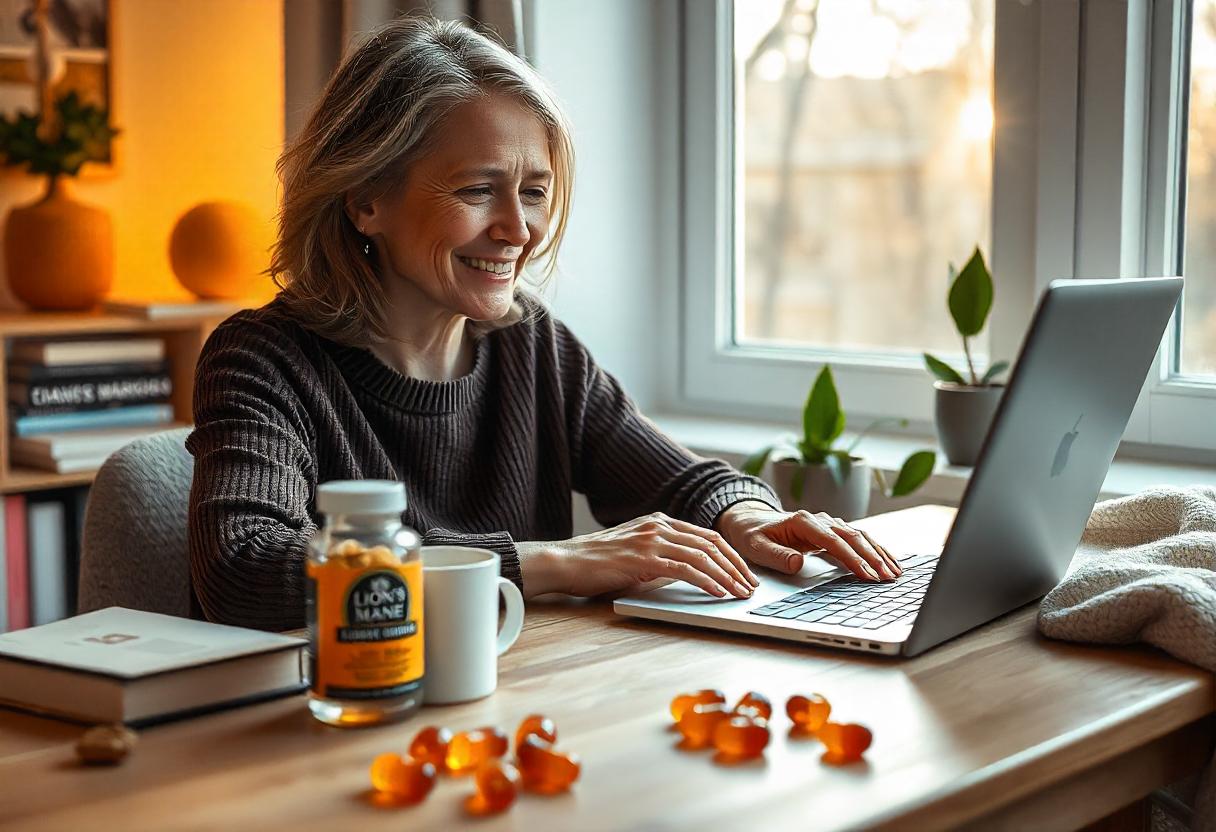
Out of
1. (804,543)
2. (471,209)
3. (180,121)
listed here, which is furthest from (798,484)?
(180,121)

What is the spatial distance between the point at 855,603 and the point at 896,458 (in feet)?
3.31

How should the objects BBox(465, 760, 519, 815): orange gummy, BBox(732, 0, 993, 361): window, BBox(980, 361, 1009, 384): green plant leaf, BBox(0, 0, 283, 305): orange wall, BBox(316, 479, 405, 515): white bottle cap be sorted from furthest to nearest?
BBox(0, 0, 283, 305): orange wall
BBox(732, 0, 993, 361): window
BBox(980, 361, 1009, 384): green plant leaf
BBox(316, 479, 405, 515): white bottle cap
BBox(465, 760, 519, 815): orange gummy

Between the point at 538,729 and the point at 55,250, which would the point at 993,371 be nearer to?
the point at 538,729

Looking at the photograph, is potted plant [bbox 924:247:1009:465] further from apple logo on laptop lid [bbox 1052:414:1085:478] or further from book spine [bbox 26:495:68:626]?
book spine [bbox 26:495:68:626]

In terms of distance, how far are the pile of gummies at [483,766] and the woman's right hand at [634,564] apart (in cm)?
42

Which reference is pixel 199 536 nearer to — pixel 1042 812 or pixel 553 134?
pixel 553 134

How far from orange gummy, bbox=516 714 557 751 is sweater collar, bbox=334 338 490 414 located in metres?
0.83

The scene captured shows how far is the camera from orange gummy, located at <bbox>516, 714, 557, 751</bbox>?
35.8 inches

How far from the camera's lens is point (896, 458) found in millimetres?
2270

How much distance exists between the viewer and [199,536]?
4.51ft

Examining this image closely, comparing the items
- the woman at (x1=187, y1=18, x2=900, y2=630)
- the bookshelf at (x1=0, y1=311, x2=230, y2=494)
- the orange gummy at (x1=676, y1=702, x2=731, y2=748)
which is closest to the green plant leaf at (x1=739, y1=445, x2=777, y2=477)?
the woman at (x1=187, y1=18, x2=900, y2=630)

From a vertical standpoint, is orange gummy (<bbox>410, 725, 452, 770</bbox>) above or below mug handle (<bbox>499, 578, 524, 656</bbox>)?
below

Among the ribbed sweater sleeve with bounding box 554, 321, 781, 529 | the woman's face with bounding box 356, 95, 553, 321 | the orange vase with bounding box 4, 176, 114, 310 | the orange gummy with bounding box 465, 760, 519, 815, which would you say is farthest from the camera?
the orange vase with bounding box 4, 176, 114, 310

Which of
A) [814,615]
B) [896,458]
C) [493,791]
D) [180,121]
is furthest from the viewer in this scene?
[180,121]
